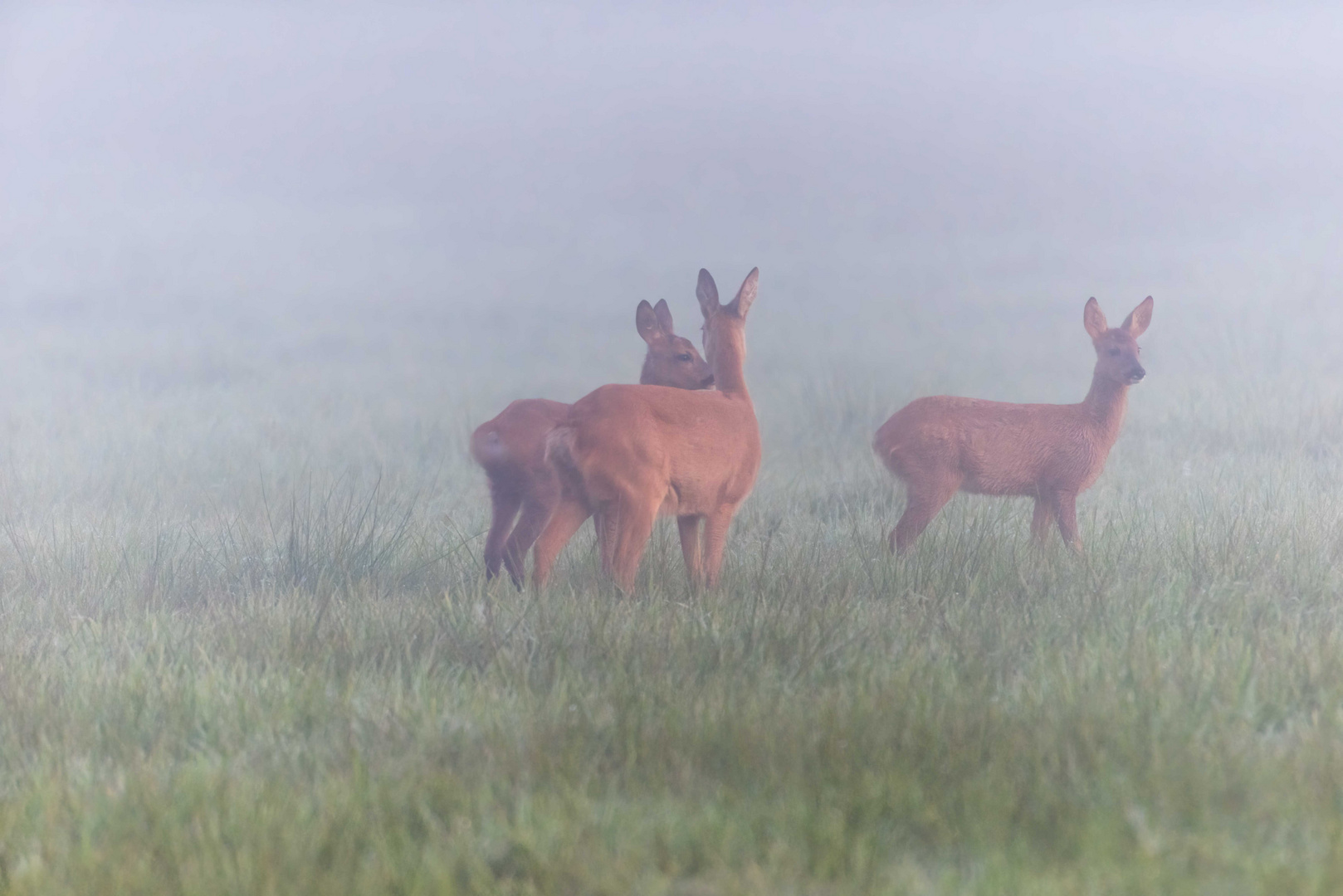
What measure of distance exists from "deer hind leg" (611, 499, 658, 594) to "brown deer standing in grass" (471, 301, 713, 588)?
44cm

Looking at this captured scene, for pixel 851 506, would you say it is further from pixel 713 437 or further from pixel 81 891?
pixel 81 891

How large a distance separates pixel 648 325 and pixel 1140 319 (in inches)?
89.9

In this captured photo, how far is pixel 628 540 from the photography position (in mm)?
3801

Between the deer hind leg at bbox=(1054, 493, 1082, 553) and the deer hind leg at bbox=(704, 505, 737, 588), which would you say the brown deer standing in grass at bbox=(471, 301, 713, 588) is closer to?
the deer hind leg at bbox=(704, 505, 737, 588)

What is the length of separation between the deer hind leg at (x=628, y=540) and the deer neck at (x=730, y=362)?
2.64 ft

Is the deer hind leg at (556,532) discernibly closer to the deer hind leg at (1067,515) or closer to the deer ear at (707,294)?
the deer ear at (707,294)

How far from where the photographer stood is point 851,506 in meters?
5.41

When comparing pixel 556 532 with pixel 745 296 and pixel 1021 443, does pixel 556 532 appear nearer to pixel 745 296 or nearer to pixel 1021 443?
pixel 745 296

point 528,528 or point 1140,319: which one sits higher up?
point 1140,319


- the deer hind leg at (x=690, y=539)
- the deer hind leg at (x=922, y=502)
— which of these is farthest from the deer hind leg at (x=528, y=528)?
the deer hind leg at (x=922, y=502)

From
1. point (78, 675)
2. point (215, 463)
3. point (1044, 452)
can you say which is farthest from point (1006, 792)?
point (215, 463)

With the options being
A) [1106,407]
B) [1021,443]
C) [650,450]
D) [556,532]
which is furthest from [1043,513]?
[556,532]

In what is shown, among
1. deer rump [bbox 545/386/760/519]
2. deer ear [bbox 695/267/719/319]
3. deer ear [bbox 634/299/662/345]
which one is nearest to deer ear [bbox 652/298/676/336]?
deer ear [bbox 634/299/662/345]

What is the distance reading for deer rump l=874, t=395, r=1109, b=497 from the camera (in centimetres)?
477
